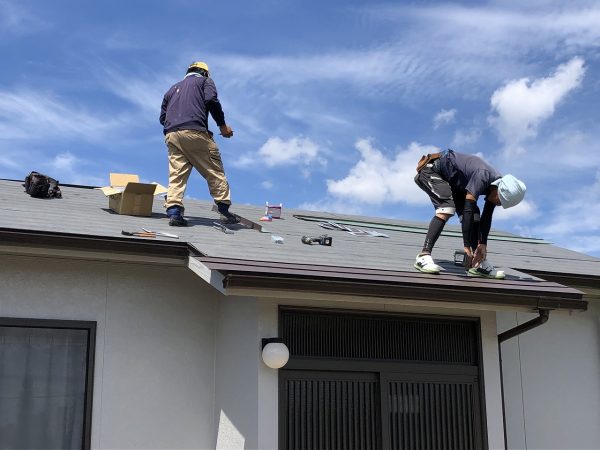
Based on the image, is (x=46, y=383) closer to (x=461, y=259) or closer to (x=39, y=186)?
(x=39, y=186)

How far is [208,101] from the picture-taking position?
7691 mm

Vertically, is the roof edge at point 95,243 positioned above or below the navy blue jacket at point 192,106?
below

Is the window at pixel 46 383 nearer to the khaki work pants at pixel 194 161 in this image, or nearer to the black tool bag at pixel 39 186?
the khaki work pants at pixel 194 161

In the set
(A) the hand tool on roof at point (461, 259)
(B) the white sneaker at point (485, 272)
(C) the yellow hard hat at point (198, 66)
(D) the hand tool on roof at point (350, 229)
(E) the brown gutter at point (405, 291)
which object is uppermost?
(C) the yellow hard hat at point (198, 66)

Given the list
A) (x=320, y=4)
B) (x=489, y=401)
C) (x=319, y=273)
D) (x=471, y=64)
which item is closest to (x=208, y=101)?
(x=320, y=4)

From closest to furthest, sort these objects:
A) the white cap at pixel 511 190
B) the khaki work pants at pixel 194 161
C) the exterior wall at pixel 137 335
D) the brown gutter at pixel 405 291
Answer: the brown gutter at pixel 405 291
the exterior wall at pixel 137 335
the white cap at pixel 511 190
the khaki work pants at pixel 194 161

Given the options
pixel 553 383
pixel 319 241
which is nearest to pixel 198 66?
pixel 319 241

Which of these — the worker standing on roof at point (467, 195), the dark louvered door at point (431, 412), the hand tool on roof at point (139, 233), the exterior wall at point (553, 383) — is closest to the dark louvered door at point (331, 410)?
the dark louvered door at point (431, 412)

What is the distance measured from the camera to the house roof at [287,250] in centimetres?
577

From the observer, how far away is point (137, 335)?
6434 mm

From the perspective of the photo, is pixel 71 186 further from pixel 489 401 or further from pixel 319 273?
pixel 489 401

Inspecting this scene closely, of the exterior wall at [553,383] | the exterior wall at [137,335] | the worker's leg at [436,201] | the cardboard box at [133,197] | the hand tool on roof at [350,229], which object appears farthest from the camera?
the hand tool on roof at [350,229]

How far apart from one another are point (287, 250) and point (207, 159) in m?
1.60

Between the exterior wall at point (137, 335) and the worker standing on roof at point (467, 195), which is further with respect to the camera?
the worker standing on roof at point (467, 195)
